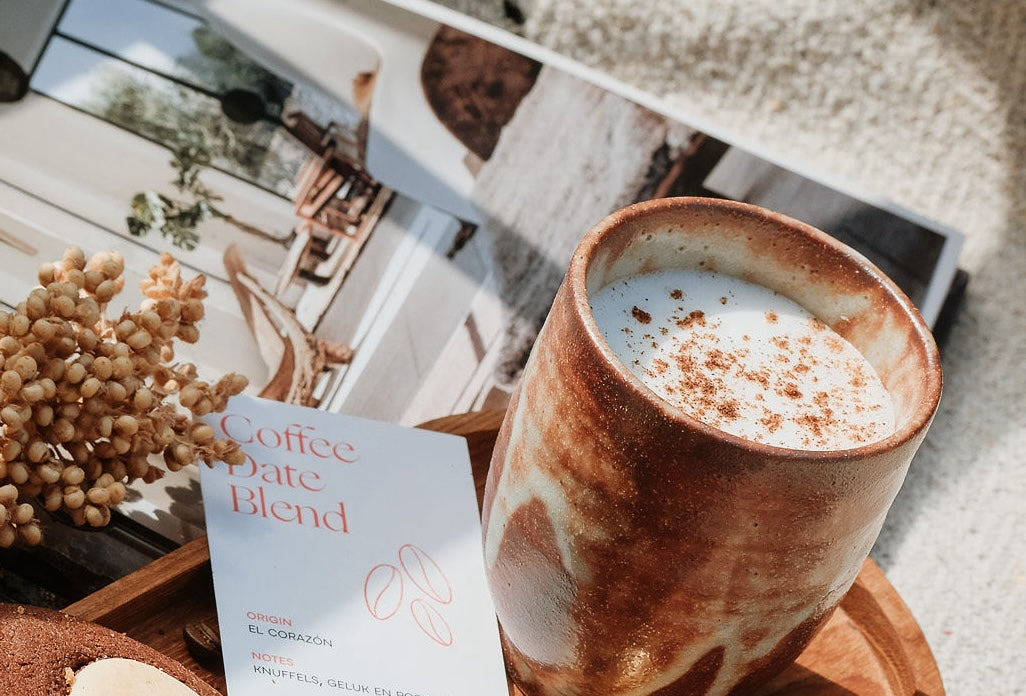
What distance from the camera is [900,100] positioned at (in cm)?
89

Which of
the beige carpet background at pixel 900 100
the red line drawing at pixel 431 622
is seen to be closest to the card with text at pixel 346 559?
the red line drawing at pixel 431 622

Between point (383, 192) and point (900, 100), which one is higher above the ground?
point (900, 100)

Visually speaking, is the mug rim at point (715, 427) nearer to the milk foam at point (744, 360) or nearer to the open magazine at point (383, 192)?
the milk foam at point (744, 360)

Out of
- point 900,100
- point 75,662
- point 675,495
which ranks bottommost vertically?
point 75,662

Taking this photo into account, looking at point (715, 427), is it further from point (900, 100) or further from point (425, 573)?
point (900, 100)

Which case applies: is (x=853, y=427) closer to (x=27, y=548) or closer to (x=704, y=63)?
(x=27, y=548)

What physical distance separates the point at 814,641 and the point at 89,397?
1.22 feet

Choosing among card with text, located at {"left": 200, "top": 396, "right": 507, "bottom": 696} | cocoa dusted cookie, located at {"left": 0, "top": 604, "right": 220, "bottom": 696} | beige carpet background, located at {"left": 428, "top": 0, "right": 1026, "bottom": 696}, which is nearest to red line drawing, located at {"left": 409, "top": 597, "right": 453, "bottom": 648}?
card with text, located at {"left": 200, "top": 396, "right": 507, "bottom": 696}

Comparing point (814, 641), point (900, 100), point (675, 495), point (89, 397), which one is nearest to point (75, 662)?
point (89, 397)

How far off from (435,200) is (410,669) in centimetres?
A: 36

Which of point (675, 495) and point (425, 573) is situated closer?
point (675, 495)

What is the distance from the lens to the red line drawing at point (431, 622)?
0.49m

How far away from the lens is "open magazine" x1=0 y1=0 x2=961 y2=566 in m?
0.64

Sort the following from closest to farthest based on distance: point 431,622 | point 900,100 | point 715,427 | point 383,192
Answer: point 715,427
point 431,622
point 383,192
point 900,100
